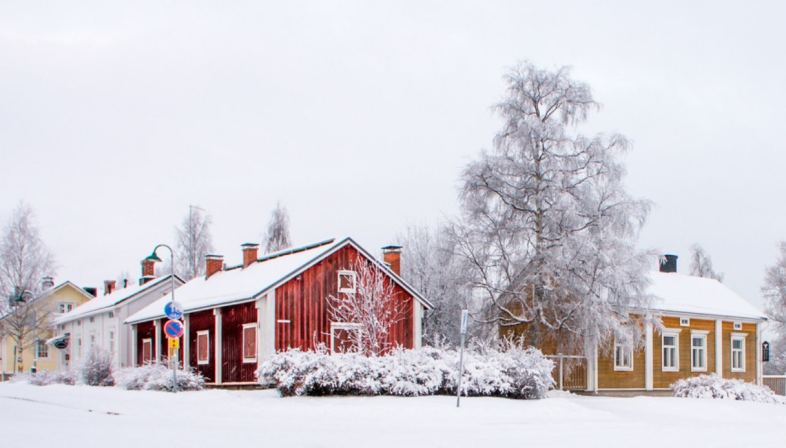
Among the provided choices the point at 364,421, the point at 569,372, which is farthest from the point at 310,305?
the point at 364,421

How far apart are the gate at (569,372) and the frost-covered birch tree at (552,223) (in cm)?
96

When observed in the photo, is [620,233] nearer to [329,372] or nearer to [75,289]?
[329,372]

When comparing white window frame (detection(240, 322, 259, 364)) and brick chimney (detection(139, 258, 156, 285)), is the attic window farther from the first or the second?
brick chimney (detection(139, 258, 156, 285))

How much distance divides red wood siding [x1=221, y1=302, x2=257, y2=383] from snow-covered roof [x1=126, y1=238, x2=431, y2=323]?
465mm

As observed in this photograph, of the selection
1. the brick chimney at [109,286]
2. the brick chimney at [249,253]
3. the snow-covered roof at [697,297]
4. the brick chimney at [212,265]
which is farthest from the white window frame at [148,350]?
the snow-covered roof at [697,297]

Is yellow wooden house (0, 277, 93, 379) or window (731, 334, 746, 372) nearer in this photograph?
window (731, 334, 746, 372)

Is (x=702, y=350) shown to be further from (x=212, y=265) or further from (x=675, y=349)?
(x=212, y=265)

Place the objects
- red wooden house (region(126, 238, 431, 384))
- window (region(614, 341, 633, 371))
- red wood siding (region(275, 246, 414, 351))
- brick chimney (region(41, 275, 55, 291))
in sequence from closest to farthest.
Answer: red wooden house (region(126, 238, 431, 384))
red wood siding (region(275, 246, 414, 351))
window (region(614, 341, 633, 371))
brick chimney (region(41, 275, 55, 291))

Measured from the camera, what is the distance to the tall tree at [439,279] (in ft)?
117

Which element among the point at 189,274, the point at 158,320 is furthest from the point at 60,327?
the point at 158,320

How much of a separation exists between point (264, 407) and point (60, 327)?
42.9 m

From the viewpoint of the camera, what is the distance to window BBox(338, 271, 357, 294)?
34438mm

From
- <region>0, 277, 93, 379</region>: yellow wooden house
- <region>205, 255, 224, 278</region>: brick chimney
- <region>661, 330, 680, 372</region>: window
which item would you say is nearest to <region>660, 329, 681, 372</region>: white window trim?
<region>661, 330, 680, 372</region>: window

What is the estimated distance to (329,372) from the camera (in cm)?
2531
